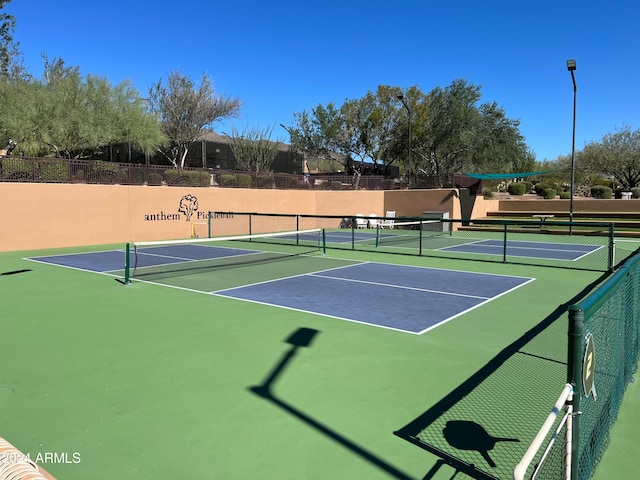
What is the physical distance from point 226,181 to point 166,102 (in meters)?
18.1

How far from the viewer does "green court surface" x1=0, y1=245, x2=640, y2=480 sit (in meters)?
3.70

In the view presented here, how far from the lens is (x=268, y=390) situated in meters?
5.02

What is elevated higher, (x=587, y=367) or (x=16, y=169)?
(x=16, y=169)

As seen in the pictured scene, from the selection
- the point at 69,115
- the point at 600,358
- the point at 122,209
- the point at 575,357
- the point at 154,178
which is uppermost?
the point at 69,115

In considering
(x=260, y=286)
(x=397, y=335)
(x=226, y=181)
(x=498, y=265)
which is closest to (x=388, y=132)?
(x=226, y=181)

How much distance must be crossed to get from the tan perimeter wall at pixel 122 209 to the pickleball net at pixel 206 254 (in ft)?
8.74

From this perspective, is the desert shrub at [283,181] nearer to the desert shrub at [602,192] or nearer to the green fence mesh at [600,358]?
the green fence mesh at [600,358]

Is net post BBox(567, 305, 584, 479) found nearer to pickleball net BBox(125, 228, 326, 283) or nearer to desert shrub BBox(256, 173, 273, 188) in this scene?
pickleball net BBox(125, 228, 326, 283)

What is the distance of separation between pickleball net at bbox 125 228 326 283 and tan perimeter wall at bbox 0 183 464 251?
2664 millimetres

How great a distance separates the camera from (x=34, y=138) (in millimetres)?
26422

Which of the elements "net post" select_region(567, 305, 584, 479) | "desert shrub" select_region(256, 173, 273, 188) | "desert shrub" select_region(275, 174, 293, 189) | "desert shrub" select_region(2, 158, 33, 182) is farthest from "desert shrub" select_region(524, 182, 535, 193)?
"net post" select_region(567, 305, 584, 479)

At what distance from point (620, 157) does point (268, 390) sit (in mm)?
55370

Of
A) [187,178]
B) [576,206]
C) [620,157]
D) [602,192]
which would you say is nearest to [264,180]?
[187,178]

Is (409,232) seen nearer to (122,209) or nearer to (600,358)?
(122,209)
